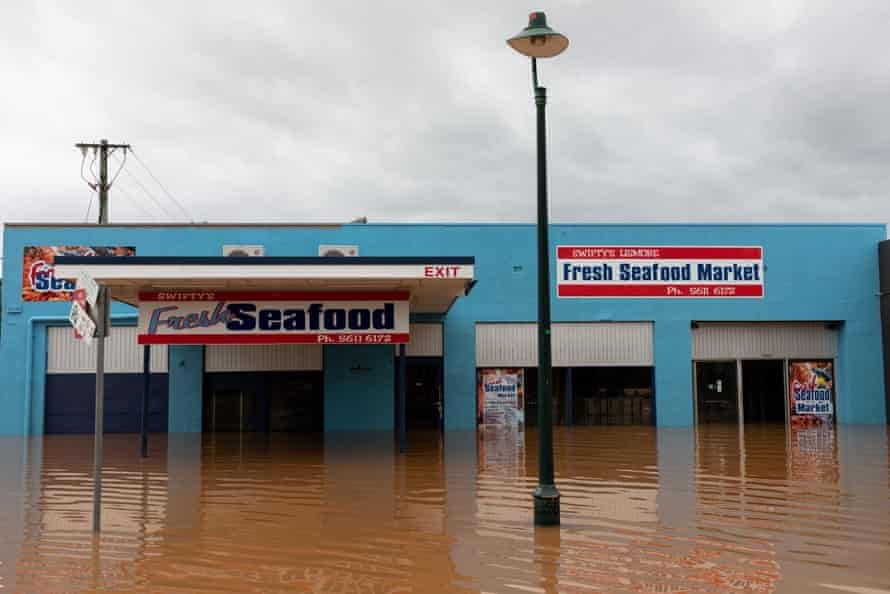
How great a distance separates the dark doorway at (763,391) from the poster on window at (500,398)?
23.4 feet

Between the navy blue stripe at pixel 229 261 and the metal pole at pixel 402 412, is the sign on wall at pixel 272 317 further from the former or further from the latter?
the navy blue stripe at pixel 229 261

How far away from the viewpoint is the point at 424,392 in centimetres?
2534

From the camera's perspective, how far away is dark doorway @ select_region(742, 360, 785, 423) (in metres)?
26.2

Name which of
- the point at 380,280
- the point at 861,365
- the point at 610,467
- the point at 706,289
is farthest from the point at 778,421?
the point at 380,280

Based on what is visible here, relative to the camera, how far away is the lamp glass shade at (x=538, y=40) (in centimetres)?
895

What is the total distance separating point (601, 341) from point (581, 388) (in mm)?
1589

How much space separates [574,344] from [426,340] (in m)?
4.55

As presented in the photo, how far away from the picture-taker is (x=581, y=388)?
2588 centimetres

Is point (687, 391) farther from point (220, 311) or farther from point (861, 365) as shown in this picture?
point (220, 311)

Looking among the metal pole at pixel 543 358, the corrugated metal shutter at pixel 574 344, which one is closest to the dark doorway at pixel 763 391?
the corrugated metal shutter at pixel 574 344

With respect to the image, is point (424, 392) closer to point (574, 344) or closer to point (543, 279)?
point (574, 344)

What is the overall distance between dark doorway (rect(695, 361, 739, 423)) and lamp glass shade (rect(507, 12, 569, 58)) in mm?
18894

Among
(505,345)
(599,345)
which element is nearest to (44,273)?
(505,345)

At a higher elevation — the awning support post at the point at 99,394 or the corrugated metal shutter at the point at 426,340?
the corrugated metal shutter at the point at 426,340
